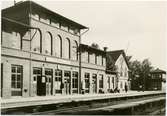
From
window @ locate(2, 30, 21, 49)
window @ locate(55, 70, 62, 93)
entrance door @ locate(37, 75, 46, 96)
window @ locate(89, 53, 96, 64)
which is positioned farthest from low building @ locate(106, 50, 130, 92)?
window @ locate(2, 30, 21, 49)

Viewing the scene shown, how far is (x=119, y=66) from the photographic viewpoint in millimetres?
53500

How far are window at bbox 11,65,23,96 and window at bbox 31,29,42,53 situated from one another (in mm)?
2569

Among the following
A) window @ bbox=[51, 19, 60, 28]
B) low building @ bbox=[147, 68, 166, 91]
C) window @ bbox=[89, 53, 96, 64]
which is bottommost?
low building @ bbox=[147, 68, 166, 91]

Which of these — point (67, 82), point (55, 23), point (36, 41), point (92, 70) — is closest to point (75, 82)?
point (67, 82)

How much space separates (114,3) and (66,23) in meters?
20.6

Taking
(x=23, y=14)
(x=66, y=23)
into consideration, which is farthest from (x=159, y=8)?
(x=66, y=23)

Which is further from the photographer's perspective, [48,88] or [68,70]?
[68,70]

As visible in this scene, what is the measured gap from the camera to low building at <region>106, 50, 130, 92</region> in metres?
50.7

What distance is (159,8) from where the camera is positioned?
10820 millimetres

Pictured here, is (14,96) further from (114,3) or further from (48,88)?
(114,3)

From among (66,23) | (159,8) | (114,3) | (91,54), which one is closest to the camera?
(159,8)

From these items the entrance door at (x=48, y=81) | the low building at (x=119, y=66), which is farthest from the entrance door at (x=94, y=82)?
the entrance door at (x=48, y=81)

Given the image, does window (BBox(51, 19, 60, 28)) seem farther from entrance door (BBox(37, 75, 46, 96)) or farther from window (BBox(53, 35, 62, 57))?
entrance door (BBox(37, 75, 46, 96))

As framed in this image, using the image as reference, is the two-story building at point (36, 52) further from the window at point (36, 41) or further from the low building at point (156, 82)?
the low building at point (156, 82)
